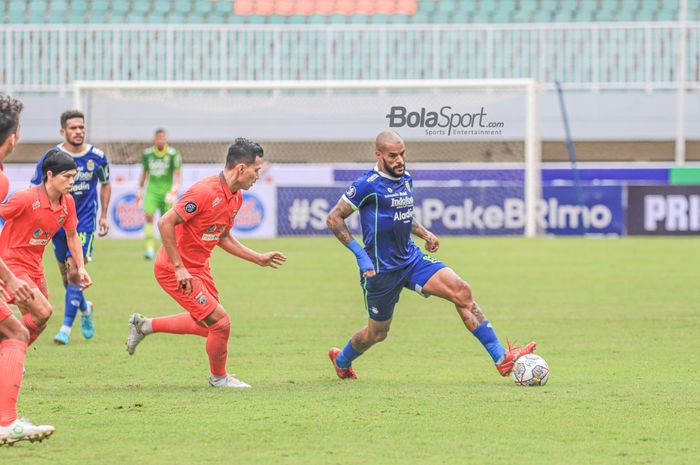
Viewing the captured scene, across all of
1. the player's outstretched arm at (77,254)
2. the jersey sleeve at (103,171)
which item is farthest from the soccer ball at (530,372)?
the jersey sleeve at (103,171)

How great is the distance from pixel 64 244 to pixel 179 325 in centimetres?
331

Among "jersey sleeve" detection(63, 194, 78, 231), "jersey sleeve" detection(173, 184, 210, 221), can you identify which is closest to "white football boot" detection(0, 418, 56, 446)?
"jersey sleeve" detection(173, 184, 210, 221)

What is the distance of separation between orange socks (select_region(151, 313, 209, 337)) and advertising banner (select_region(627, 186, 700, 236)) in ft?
65.5

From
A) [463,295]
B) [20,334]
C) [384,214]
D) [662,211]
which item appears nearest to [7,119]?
[20,334]

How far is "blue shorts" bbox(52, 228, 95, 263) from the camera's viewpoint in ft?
38.3

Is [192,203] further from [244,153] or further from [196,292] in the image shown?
[196,292]

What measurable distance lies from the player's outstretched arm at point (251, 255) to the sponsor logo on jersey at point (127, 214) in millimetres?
18960

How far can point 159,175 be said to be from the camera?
2152 cm

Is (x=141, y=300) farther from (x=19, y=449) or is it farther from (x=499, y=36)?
(x=499, y=36)

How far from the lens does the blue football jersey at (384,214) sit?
8812 millimetres

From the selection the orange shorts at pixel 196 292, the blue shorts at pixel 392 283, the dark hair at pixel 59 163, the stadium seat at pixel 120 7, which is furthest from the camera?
the stadium seat at pixel 120 7

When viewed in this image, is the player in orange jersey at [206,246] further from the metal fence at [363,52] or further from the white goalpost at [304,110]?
the metal fence at [363,52]

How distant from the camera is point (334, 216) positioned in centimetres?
880

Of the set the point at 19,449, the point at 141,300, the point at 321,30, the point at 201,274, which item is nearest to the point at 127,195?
the point at 321,30
